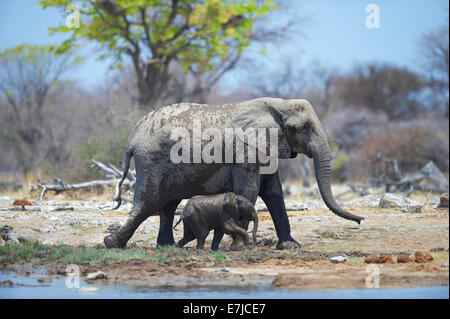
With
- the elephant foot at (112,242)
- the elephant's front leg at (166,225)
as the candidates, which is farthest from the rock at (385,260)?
the elephant foot at (112,242)

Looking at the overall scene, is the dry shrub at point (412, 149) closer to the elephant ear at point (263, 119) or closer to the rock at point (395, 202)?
the rock at point (395, 202)

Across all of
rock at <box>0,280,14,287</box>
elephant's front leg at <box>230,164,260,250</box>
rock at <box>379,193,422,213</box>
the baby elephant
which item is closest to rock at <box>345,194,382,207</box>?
rock at <box>379,193,422,213</box>

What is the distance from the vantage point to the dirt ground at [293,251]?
8.77 metres

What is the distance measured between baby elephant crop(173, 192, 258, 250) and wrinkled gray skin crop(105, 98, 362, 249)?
24 cm

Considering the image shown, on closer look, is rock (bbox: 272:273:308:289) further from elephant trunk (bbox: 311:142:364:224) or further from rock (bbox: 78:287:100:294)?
elephant trunk (bbox: 311:142:364:224)

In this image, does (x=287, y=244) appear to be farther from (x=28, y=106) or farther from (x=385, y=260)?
(x=28, y=106)

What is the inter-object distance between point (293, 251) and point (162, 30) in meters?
20.3

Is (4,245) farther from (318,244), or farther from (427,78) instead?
(427,78)

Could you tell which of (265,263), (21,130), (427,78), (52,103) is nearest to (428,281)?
(265,263)

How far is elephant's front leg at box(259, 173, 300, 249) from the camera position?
1125cm

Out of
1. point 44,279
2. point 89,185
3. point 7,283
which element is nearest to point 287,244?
point 44,279

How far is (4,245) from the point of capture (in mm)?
11312

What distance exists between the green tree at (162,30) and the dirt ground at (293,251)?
14.8 metres
